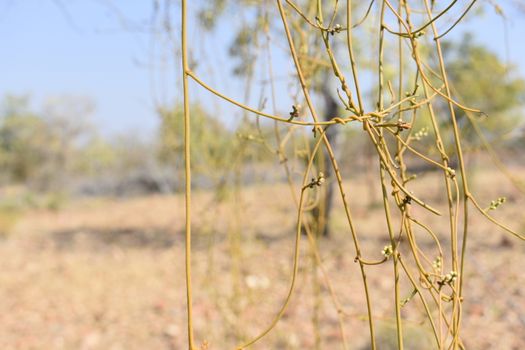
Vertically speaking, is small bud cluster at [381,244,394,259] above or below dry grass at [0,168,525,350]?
above

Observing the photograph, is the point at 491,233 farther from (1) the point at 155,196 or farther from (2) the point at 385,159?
(1) the point at 155,196

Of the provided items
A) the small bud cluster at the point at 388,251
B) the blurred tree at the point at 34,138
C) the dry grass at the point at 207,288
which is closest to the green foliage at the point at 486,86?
the dry grass at the point at 207,288

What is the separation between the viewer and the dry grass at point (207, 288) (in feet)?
9.90

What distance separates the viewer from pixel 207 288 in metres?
2.77

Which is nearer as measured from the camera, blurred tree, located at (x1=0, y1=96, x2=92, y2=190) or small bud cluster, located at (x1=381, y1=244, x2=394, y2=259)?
small bud cluster, located at (x1=381, y1=244, x2=394, y2=259)

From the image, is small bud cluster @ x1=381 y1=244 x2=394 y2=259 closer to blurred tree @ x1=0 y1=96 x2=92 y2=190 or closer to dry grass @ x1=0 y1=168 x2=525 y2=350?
dry grass @ x1=0 y1=168 x2=525 y2=350

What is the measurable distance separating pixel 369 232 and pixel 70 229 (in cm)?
369

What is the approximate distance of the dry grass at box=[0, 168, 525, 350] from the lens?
302cm

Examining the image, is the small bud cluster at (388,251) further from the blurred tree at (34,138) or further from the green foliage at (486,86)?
the blurred tree at (34,138)

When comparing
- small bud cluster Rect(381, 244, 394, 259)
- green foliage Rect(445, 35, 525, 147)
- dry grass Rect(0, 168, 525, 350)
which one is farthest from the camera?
green foliage Rect(445, 35, 525, 147)

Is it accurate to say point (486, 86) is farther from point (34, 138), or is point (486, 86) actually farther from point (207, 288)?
point (34, 138)

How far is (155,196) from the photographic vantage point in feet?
35.6

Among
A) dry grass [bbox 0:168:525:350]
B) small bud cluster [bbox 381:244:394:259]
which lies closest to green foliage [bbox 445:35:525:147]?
dry grass [bbox 0:168:525:350]

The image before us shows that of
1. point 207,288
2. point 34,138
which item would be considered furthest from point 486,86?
point 34,138
